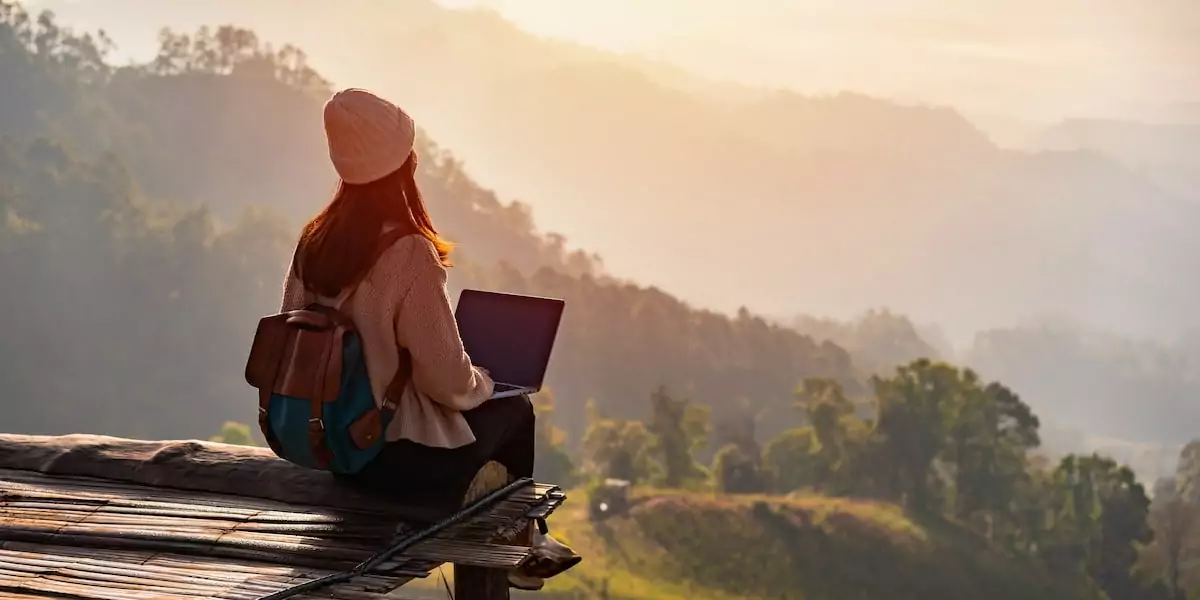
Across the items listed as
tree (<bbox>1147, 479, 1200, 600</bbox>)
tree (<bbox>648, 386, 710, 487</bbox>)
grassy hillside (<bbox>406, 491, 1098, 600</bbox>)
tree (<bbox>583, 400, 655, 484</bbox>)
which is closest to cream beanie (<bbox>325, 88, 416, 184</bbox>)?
grassy hillside (<bbox>406, 491, 1098, 600</bbox>)

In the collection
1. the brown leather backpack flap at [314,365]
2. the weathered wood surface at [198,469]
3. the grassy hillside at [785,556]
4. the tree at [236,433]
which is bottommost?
the grassy hillside at [785,556]

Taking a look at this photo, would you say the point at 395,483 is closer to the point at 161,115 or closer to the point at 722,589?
the point at 722,589

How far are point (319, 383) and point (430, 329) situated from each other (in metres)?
0.27

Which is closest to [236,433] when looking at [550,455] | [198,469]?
[550,455]

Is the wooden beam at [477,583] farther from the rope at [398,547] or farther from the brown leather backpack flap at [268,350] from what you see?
the brown leather backpack flap at [268,350]

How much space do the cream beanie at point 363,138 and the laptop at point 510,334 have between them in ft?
1.79

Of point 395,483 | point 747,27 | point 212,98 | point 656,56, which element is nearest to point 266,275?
point 212,98

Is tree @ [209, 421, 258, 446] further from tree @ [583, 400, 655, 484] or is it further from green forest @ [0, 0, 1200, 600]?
tree @ [583, 400, 655, 484]

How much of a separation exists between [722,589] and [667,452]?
2924mm

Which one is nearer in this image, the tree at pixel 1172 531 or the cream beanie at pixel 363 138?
the cream beanie at pixel 363 138

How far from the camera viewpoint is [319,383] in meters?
2.76

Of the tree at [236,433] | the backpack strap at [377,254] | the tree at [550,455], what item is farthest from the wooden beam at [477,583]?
the tree at [236,433]

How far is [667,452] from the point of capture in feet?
76.7

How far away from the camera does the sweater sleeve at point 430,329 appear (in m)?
2.80
